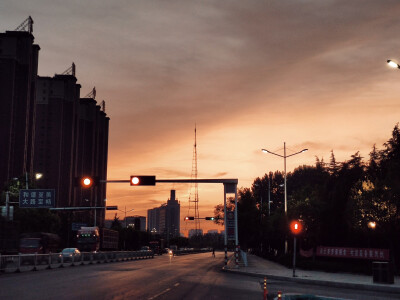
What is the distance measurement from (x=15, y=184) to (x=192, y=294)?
2762 inches

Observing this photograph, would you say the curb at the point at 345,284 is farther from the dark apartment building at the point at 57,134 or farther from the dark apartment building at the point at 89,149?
the dark apartment building at the point at 89,149

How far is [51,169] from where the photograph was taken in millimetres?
144375

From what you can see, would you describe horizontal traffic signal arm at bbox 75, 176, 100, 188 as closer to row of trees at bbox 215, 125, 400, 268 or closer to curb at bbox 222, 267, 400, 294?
curb at bbox 222, 267, 400, 294

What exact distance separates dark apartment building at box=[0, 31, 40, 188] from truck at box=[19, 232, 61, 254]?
47.7 m

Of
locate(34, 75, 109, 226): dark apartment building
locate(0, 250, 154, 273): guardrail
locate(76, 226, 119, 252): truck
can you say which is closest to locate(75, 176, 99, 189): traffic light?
locate(0, 250, 154, 273): guardrail

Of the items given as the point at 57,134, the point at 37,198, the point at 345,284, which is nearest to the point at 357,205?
the point at 345,284

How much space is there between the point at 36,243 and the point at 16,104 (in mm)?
59921

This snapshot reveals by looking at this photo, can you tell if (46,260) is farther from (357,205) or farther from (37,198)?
(357,205)

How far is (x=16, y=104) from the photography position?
111625mm

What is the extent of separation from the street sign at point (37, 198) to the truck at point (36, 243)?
22.8 ft

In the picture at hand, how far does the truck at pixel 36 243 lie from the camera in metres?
58.3

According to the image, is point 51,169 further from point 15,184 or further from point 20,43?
point 15,184

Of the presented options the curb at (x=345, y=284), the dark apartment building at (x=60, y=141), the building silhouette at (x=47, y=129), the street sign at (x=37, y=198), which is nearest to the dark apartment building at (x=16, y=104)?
the building silhouette at (x=47, y=129)

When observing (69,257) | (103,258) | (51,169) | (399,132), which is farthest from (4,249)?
(51,169)
